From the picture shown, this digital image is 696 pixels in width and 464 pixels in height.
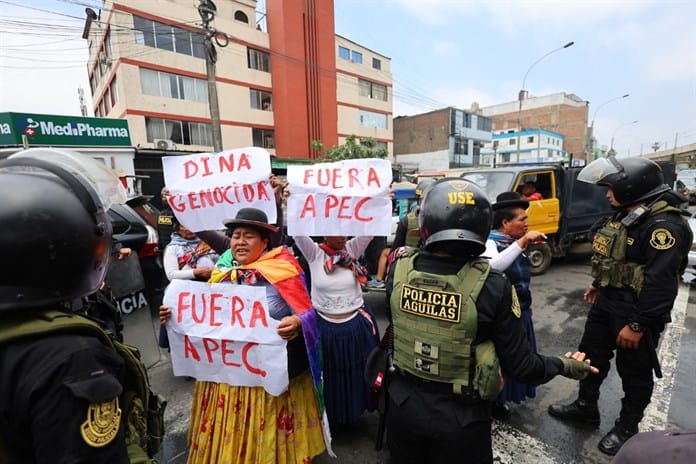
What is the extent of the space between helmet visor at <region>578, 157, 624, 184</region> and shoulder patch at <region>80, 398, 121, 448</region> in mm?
3400

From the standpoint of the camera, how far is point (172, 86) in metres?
20.1

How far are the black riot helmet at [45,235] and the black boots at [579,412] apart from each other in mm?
3598

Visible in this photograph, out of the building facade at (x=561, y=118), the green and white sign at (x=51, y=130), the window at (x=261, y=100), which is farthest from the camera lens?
the building facade at (x=561, y=118)

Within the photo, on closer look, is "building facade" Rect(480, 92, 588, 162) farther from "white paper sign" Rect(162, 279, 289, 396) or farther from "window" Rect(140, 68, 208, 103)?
"white paper sign" Rect(162, 279, 289, 396)

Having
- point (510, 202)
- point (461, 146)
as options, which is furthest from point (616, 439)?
point (461, 146)

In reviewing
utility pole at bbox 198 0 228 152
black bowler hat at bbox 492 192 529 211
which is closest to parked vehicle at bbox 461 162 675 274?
black bowler hat at bbox 492 192 529 211

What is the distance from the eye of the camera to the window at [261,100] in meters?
24.2

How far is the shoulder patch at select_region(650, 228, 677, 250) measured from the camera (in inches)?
94.8

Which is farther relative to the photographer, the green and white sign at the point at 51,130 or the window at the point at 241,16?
the window at the point at 241,16

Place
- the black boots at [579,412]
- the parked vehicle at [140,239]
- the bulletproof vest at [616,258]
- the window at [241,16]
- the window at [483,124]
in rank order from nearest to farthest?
the bulletproof vest at [616,258], the black boots at [579,412], the parked vehicle at [140,239], the window at [241,16], the window at [483,124]

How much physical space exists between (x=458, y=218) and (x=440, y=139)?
40192 millimetres

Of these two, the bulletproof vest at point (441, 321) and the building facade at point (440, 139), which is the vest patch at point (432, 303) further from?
the building facade at point (440, 139)

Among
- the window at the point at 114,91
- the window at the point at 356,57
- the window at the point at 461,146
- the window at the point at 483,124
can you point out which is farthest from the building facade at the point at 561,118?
the window at the point at 114,91

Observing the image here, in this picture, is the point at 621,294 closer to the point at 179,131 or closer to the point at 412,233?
the point at 412,233
